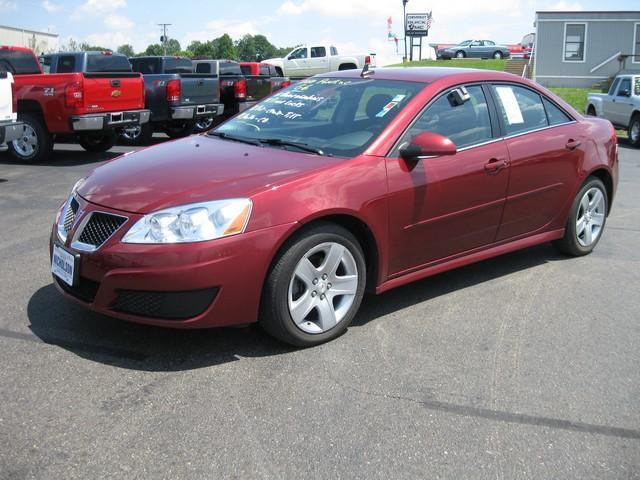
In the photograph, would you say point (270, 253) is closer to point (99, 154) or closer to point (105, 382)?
point (105, 382)

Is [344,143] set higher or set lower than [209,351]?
higher

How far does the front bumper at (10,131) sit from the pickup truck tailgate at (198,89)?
4.53 m

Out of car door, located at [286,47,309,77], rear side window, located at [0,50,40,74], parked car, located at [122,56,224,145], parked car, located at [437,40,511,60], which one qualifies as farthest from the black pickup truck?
parked car, located at [437,40,511,60]

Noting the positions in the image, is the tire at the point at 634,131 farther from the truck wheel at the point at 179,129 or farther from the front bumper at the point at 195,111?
the truck wheel at the point at 179,129

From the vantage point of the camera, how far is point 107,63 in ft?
41.9

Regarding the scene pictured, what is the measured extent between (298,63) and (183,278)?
32.3 m

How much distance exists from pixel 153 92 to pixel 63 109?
305 centimetres

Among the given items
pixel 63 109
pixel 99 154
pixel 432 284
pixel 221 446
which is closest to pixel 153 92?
pixel 99 154

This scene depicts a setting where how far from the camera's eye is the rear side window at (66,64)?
41.5ft

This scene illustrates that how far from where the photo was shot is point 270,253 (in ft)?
12.2

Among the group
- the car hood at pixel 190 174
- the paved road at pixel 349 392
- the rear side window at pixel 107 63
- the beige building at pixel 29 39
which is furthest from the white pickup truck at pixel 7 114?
the beige building at pixel 29 39

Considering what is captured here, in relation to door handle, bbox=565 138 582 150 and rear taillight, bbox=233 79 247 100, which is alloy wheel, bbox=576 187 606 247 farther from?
rear taillight, bbox=233 79 247 100

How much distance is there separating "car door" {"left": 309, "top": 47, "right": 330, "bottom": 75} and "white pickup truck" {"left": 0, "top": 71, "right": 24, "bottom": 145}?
25.2m

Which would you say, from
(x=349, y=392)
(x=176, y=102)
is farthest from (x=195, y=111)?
(x=349, y=392)
